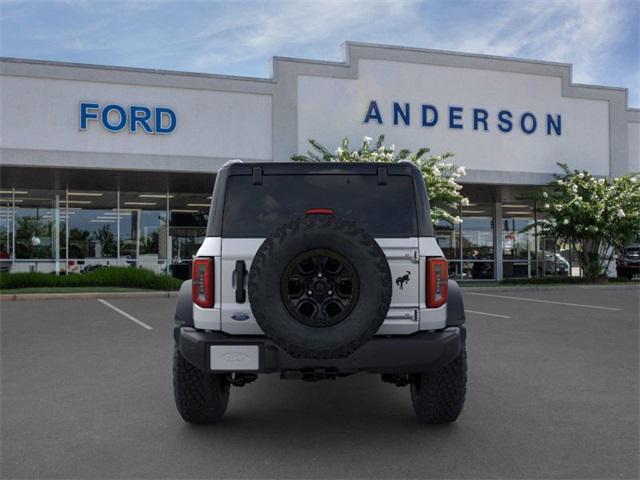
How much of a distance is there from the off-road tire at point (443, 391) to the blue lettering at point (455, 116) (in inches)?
798

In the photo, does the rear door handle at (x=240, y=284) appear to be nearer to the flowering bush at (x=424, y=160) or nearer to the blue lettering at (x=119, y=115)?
the flowering bush at (x=424, y=160)

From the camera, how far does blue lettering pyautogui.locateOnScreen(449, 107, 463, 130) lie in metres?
24.0

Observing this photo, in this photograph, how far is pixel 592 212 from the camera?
907 inches

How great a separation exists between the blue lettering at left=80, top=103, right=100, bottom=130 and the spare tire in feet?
58.8

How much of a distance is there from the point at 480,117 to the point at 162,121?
11875 millimetres

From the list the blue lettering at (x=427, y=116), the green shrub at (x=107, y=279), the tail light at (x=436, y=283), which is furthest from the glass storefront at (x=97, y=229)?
the tail light at (x=436, y=283)

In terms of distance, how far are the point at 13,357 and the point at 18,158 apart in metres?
13.3

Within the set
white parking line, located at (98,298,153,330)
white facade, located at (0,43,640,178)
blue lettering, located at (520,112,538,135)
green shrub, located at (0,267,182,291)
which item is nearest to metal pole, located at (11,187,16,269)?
green shrub, located at (0,267,182,291)

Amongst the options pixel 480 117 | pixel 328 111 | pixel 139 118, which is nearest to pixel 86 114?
pixel 139 118

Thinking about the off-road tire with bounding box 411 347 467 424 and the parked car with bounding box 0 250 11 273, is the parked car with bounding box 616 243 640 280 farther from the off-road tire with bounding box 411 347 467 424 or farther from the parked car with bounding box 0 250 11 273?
the off-road tire with bounding box 411 347 467 424

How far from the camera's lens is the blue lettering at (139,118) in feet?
67.6

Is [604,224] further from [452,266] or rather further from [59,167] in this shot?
[59,167]

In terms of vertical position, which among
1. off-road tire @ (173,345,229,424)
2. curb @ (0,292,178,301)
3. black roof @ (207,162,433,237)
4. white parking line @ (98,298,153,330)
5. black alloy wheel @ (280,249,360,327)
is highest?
black roof @ (207,162,433,237)

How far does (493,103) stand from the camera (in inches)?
970
